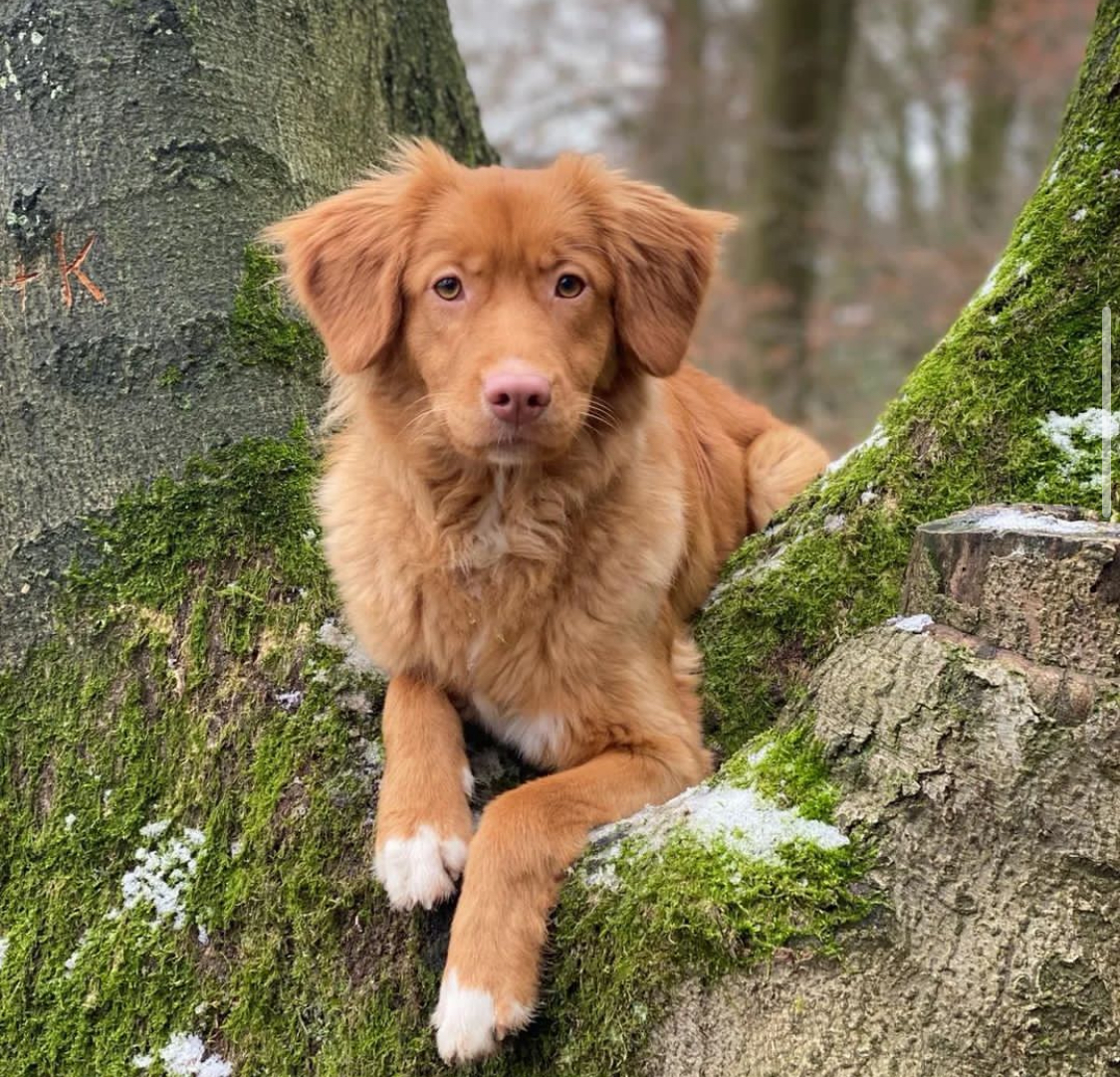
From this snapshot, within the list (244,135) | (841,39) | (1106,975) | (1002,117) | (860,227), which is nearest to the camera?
(1106,975)

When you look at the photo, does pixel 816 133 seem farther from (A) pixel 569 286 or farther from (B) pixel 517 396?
(B) pixel 517 396

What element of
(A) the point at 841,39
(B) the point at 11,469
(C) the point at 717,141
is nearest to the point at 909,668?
(B) the point at 11,469

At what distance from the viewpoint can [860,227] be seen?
60.7 feet

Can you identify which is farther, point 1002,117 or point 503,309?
point 1002,117

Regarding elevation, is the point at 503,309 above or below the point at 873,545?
above

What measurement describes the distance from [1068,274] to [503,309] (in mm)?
1527

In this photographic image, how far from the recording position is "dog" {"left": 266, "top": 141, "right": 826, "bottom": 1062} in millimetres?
2883

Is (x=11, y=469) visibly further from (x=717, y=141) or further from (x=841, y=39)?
(x=717, y=141)

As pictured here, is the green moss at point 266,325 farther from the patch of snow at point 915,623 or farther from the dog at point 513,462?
the patch of snow at point 915,623

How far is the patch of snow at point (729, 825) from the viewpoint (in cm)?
207

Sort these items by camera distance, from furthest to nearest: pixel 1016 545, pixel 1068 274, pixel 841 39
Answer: pixel 841 39 < pixel 1068 274 < pixel 1016 545

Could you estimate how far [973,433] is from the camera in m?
2.93

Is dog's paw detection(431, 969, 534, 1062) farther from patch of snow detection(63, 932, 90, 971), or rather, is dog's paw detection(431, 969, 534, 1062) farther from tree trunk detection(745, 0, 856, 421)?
tree trunk detection(745, 0, 856, 421)

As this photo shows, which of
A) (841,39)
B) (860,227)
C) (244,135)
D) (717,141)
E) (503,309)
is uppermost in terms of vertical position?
(244,135)
